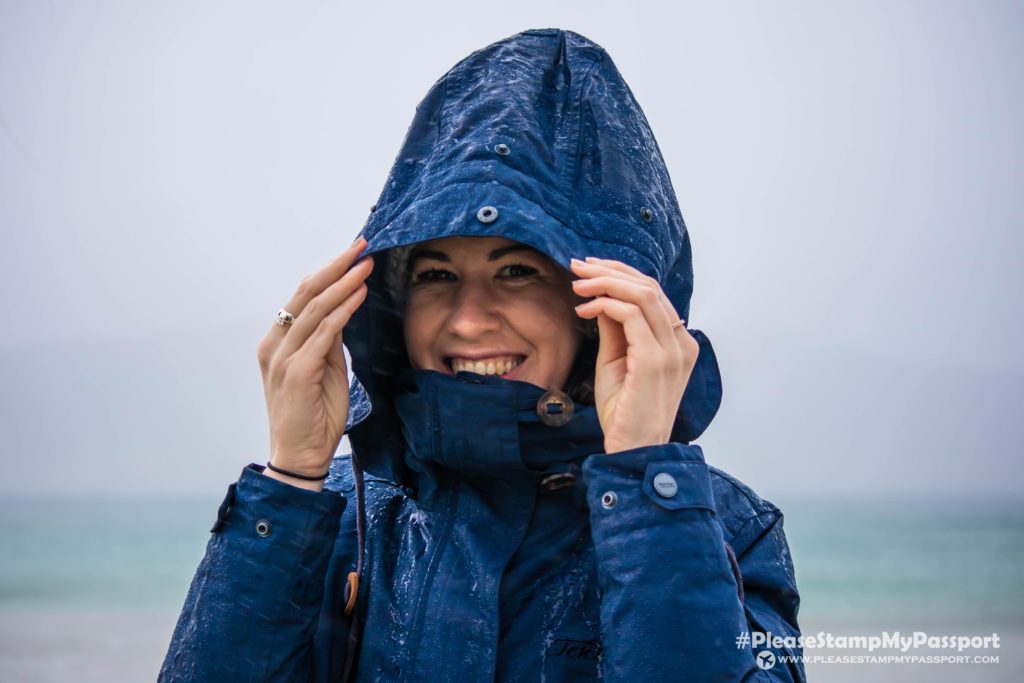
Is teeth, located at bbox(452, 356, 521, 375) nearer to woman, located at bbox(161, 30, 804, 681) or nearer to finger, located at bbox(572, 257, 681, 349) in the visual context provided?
woman, located at bbox(161, 30, 804, 681)

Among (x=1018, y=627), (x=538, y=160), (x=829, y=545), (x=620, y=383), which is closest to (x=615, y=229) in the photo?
(x=538, y=160)

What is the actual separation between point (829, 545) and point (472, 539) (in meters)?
10.1

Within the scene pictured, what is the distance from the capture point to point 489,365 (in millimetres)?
1753

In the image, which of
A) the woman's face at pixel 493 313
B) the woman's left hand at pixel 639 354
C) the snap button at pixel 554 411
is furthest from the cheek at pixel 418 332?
the woman's left hand at pixel 639 354

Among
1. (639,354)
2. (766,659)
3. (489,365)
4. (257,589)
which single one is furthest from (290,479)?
(766,659)

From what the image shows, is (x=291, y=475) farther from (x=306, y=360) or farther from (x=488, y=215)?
(x=488, y=215)

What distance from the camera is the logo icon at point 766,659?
1518 millimetres

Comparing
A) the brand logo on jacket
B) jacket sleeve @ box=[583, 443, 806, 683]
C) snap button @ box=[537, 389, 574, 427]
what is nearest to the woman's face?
snap button @ box=[537, 389, 574, 427]

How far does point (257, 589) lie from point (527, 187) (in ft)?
2.68

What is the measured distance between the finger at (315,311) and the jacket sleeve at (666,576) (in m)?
0.52

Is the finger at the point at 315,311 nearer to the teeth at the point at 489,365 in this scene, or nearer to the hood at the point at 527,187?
the hood at the point at 527,187

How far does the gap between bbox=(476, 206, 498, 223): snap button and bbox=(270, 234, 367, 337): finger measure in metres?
0.23

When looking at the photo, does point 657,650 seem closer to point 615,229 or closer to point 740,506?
point 740,506

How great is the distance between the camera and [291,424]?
1642 millimetres
